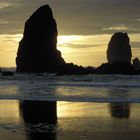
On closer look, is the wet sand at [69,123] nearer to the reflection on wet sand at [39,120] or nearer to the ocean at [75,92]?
the reflection on wet sand at [39,120]

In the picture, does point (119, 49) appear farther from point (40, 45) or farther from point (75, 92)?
point (75, 92)

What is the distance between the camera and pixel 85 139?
12914 millimetres

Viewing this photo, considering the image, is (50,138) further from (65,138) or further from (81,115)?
(81,115)

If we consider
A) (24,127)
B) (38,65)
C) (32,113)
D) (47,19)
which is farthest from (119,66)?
(24,127)

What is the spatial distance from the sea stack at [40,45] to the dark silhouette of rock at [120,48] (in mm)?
30108

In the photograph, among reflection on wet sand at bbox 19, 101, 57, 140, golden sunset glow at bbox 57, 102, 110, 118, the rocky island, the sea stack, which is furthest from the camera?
the sea stack

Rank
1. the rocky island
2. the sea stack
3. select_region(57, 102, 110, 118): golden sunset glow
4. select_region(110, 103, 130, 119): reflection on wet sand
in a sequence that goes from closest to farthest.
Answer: select_region(110, 103, 130, 119): reflection on wet sand → select_region(57, 102, 110, 118): golden sunset glow → the rocky island → the sea stack

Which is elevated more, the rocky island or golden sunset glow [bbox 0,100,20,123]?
the rocky island

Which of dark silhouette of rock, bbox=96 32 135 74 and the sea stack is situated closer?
the sea stack

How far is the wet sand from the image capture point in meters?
13.4

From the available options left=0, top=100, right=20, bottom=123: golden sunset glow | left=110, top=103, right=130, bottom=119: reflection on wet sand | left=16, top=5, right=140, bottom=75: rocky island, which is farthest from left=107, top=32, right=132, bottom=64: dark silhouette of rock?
left=0, top=100, right=20, bottom=123: golden sunset glow

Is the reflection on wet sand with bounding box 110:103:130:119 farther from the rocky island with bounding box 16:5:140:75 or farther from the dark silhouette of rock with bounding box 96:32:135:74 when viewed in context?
the dark silhouette of rock with bounding box 96:32:135:74

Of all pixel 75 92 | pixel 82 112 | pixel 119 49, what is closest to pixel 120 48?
pixel 119 49

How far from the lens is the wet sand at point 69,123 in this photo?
13438mm
